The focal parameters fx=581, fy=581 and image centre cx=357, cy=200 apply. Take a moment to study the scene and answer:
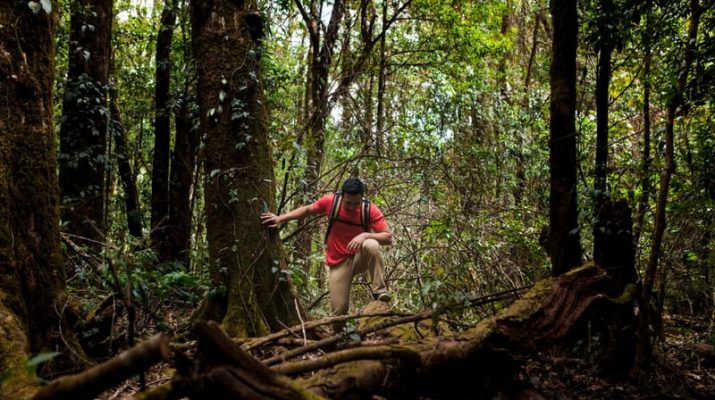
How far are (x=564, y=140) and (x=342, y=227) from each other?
2.52m

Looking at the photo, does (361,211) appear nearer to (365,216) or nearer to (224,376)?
(365,216)

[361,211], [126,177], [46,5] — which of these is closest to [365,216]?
[361,211]

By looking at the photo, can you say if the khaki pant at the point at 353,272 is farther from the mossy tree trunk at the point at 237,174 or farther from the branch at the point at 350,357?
the branch at the point at 350,357

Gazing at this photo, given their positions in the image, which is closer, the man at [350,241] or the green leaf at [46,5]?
the green leaf at [46,5]

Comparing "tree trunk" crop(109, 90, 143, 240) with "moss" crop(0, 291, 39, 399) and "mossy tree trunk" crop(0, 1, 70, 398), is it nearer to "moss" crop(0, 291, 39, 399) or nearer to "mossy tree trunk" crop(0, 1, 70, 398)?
"mossy tree trunk" crop(0, 1, 70, 398)

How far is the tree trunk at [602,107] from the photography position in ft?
17.3

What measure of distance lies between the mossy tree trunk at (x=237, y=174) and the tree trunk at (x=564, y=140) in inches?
103

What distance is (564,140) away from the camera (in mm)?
5289

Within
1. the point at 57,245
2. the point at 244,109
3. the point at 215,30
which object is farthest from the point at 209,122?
the point at 57,245

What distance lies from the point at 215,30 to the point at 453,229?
5.01 m

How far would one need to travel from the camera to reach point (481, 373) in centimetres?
413

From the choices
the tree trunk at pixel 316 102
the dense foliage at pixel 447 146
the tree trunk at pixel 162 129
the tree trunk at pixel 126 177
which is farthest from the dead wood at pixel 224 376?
the tree trunk at pixel 162 129

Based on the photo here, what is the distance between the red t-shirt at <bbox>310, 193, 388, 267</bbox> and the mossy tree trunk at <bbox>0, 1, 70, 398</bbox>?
2.77 m

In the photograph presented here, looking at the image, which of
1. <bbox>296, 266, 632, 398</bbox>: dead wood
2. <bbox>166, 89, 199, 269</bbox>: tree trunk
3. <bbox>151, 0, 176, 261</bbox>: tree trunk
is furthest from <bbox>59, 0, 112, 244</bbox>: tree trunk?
<bbox>296, 266, 632, 398</bbox>: dead wood
